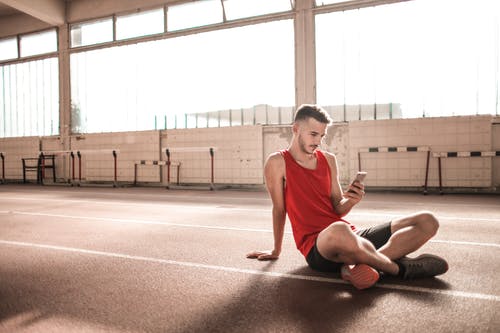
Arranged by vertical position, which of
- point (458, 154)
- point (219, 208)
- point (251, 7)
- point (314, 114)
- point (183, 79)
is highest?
point (251, 7)

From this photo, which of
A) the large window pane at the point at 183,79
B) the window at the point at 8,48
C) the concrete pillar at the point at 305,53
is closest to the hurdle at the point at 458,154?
the concrete pillar at the point at 305,53

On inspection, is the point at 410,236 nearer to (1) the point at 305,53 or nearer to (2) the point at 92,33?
(1) the point at 305,53

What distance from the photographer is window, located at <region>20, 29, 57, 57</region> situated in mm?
11125

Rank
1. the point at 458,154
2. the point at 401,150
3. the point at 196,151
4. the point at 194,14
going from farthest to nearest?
the point at 194,14 < the point at 196,151 < the point at 401,150 < the point at 458,154

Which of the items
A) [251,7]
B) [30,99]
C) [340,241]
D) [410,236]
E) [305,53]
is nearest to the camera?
[340,241]

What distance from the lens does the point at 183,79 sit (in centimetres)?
932

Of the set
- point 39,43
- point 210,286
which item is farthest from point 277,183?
point 39,43

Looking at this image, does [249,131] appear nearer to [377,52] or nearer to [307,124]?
[377,52]

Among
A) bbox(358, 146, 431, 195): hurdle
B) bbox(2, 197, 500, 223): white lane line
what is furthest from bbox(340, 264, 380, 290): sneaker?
bbox(358, 146, 431, 195): hurdle

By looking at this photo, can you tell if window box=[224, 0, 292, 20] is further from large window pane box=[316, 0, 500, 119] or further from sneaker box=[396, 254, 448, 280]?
sneaker box=[396, 254, 448, 280]

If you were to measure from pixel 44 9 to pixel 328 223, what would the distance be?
36.5ft

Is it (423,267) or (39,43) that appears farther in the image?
(39,43)

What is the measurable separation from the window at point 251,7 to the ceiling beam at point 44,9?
17.3ft

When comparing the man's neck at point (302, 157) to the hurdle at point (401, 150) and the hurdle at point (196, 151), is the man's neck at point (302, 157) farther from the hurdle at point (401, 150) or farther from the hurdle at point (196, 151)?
the hurdle at point (196, 151)
